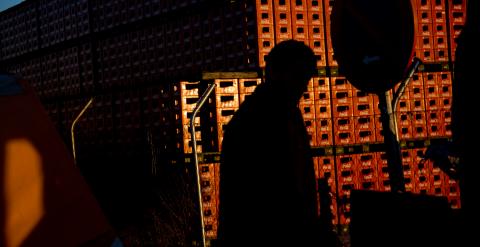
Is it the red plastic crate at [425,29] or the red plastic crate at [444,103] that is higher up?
the red plastic crate at [425,29]

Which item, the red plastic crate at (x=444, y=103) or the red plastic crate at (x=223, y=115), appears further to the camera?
the red plastic crate at (x=444, y=103)

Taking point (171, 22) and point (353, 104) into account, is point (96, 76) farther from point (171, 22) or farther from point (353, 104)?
point (353, 104)

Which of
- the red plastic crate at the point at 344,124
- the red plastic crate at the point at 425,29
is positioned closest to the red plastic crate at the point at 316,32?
the red plastic crate at the point at 344,124

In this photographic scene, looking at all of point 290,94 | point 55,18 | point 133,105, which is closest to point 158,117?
point 133,105

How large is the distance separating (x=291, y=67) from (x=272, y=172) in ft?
1.06

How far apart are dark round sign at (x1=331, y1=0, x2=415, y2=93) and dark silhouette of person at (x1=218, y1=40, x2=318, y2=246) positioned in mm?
696

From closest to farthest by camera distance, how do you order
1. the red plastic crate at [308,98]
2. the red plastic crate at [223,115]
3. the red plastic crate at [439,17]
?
the red plastic crate at [223,115]
the red plastic crate at [308,98]
the red plastic crate at [439,17]

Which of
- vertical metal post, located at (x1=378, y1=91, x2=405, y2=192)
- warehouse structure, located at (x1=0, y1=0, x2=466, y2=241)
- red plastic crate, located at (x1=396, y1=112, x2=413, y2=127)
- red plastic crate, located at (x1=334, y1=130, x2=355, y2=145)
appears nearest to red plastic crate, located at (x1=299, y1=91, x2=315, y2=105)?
warehouse structure, located at (x1=0, y1=0, x2=466, y2=241)

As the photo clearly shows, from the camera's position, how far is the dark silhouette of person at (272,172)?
2.04 metres

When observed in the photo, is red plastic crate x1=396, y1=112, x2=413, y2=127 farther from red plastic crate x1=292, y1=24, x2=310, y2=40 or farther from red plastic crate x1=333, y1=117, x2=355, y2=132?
red plastic crate x1=292, y1=24, x2=310, y2=40

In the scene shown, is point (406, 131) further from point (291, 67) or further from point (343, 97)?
point (291, 67)

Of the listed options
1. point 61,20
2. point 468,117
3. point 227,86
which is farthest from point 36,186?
point 61,20

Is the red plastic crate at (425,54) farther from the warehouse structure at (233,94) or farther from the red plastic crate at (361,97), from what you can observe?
the red plastic crate at (361,97)

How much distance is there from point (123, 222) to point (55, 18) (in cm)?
391
